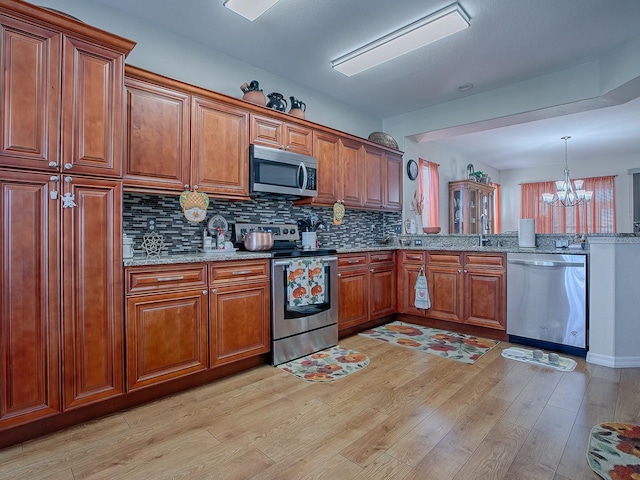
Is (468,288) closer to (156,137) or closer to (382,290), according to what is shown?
(382,290)

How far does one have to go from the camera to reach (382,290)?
4.00m

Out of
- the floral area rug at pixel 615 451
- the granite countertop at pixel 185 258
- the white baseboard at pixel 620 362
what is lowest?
the floral area rug at pixel 615 451

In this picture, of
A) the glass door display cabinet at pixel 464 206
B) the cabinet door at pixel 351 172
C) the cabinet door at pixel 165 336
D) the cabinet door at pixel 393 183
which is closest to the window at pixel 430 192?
the glass door display cabinet at pixel 464 206

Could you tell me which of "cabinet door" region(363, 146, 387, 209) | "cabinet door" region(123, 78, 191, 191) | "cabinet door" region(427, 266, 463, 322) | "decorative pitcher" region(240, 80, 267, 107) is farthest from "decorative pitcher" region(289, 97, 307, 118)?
"cabinet door" region(427, 266, 463, 322)

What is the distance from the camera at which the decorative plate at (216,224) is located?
118 inches

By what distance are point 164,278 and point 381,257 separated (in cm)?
246

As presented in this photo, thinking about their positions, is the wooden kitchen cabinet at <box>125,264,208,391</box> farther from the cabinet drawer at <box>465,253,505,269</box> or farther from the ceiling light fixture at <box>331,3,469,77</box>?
the cabinet drawer at <box>465,253,505,269</box>

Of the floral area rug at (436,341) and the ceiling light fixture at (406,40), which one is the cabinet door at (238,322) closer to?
the floral area rug at (436,341)

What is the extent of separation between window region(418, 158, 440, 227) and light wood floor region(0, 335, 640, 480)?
371 centimetres

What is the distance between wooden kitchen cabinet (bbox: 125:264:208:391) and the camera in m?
2.08

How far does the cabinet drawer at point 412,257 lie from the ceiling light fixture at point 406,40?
6.82ft

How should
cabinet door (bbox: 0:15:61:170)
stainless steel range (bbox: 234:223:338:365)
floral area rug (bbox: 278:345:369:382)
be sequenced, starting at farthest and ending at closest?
stainless steel range (bbox: 234:223:338:365) → floral area rug (bbox: 278:345:369:382) → cabinet door (bbox: 0:15:61:170)

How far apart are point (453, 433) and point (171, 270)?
1.92 metres

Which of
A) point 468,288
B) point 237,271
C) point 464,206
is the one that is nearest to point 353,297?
point 468,288
